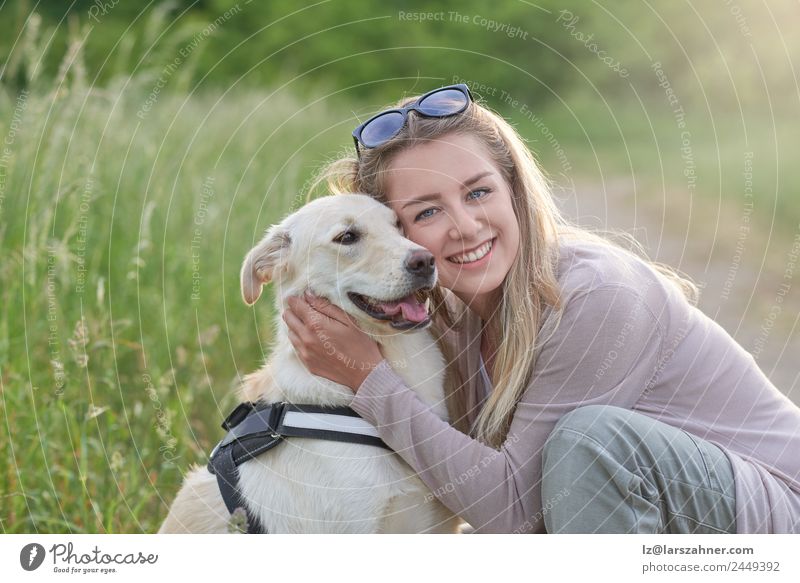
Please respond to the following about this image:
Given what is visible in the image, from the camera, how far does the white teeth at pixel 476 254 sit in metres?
3.01

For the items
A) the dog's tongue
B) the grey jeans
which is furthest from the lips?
the grey jeans

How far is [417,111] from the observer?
315 centimetres

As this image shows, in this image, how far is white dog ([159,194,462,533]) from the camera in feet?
9.25

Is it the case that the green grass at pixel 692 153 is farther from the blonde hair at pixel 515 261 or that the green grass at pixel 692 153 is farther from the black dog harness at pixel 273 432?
the black dog harness at pixel 273 432

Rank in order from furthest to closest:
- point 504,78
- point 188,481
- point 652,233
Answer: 1. point 504,78
2. point 652,233
3. point 188,481

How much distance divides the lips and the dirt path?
1.92 metres

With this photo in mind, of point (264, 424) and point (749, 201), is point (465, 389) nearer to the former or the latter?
point (264, 424)

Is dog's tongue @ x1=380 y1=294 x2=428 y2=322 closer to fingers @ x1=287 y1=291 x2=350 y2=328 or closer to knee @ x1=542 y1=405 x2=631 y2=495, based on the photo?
fingers @ x1=287 y1=291 x2=350 y2=328

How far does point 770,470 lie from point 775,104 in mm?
12031

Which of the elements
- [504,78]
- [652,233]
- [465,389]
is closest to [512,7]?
[504,78]

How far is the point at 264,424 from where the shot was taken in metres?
2.89

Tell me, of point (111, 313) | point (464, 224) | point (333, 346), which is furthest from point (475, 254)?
point (111, 313)

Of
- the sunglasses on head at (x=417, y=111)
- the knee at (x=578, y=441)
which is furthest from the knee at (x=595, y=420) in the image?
the sunglasses on head at (x=417, y=111)

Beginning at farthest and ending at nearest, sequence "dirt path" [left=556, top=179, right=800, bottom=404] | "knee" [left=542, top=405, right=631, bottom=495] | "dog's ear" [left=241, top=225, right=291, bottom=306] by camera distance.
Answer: "dirt path" [left=556, top=179, right=800, bottom=404] → "dog's ear" [left=241, top=225, right=291, bottom=306] → "knee" [left=542, top=405, right=631, bottom=495]
